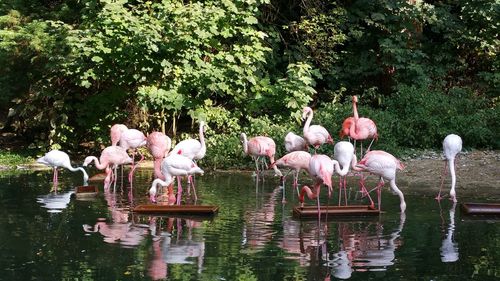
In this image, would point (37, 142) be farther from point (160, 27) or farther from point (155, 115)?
point (160, 27)

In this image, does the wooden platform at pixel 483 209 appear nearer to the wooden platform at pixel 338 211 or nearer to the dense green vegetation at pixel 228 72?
the wooden platform at pixel 338 211

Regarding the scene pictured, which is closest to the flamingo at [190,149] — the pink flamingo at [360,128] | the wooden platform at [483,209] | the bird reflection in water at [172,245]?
the bird reflection in water at [172,245]

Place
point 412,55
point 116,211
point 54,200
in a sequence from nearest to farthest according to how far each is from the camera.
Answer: point 116,211 < point 54,200 < point 412,55

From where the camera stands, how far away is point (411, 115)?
49.0 feet

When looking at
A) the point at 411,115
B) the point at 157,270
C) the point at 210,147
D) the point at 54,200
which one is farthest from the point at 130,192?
the point at 411,115

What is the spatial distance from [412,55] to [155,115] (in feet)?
17.7

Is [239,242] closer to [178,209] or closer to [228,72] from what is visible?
[178,209]

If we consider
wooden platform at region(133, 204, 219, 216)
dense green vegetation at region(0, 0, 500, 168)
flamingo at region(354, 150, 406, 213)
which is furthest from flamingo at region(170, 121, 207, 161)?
dense green vegetation at region(0, 0, 500, 168)

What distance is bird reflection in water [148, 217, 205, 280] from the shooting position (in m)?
6.39

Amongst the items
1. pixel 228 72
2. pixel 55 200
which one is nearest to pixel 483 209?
pixel 55 200

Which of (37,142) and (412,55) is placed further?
(412,55)

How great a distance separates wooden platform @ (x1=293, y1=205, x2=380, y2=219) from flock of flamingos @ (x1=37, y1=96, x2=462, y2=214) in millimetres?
165

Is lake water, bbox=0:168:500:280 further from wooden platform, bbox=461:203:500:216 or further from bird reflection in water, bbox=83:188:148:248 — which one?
wooden platform, bbox=461:203:500:216

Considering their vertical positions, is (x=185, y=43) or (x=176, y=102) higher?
(x=185, y=43)
